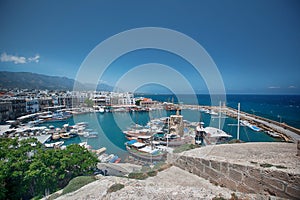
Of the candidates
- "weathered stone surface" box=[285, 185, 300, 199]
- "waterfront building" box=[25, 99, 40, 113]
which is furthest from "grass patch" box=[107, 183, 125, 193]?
"waterfront building" box=[25, 99, 40, 113]

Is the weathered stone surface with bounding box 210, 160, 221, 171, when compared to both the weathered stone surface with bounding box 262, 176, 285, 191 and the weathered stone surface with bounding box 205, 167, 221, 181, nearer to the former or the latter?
the weathered stone surface with bounding box 205, 167, 221, 181

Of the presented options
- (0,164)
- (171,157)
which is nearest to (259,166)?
(171,157)

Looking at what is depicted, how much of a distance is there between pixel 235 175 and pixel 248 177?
234 millimetres

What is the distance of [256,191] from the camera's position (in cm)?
258

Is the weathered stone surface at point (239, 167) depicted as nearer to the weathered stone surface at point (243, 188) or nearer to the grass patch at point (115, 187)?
the weathered stone surface at point (243, 188)

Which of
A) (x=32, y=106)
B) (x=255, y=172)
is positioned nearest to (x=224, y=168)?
(x=255, y=172)

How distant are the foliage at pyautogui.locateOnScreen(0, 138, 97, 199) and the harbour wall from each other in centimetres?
587

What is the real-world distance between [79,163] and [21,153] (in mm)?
2374

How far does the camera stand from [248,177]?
2.70 meters

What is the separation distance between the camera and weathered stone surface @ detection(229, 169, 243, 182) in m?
2.82

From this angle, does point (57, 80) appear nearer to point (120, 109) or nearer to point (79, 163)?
point (120, 109)

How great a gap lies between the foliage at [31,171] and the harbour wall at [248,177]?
587cm

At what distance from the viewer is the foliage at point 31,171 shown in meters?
5.43

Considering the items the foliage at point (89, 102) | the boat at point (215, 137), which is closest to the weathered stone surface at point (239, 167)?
the boat at point (215, 137)
